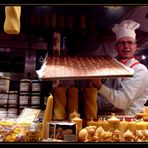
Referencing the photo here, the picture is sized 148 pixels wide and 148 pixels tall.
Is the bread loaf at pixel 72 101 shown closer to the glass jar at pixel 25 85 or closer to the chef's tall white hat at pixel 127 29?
the glass jar at pixel 25 85

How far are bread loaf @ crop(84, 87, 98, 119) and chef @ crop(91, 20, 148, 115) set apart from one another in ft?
0.83

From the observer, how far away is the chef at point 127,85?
3535 mm

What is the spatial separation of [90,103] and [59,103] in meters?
0.30

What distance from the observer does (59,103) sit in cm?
285

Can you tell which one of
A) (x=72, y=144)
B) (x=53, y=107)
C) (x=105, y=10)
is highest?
(x=105, y=10)

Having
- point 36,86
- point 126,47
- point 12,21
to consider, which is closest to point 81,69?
point 12,21

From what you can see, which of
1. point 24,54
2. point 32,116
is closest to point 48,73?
point 32,116

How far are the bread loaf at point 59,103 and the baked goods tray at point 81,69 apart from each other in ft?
0.88

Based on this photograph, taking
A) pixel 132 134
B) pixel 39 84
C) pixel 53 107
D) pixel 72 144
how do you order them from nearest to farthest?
1. pixel 72 144
2. pixel 132 134
3. pixel 53 107
4. pixel 39 84

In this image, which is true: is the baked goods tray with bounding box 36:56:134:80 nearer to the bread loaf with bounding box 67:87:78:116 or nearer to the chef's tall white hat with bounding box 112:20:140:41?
the bread loaf with bounding box 67:87:78:116

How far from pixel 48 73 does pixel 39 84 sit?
59.4 inches

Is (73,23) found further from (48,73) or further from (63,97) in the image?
(48,73)

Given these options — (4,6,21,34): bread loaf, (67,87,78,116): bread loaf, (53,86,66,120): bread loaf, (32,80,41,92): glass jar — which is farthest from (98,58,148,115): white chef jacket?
(4,6,21,34): bread loaf

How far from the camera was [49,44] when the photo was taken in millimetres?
5344
